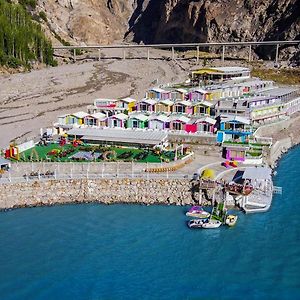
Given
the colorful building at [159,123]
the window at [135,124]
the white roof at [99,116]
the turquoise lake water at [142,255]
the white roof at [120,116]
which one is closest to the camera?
the turquoise lake water at [142,255]

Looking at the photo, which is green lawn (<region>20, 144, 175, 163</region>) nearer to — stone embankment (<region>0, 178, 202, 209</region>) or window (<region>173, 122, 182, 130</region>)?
stone embankment (<region>0, 178, 202, 209</region>)

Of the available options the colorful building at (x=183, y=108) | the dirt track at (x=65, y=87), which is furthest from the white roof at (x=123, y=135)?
the colorful building at (x=183, y=108)

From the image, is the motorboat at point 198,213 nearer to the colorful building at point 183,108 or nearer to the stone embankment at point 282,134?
the stone embankment at point 282,134

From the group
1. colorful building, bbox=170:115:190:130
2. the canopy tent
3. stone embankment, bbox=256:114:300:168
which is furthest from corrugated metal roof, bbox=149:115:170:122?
the canopy tent

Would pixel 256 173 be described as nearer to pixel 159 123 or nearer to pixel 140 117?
pixel 159 123

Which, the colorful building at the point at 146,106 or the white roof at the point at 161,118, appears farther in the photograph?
the colorful building at the point at 146,106

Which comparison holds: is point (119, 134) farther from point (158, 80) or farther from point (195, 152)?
point (158, 80)
